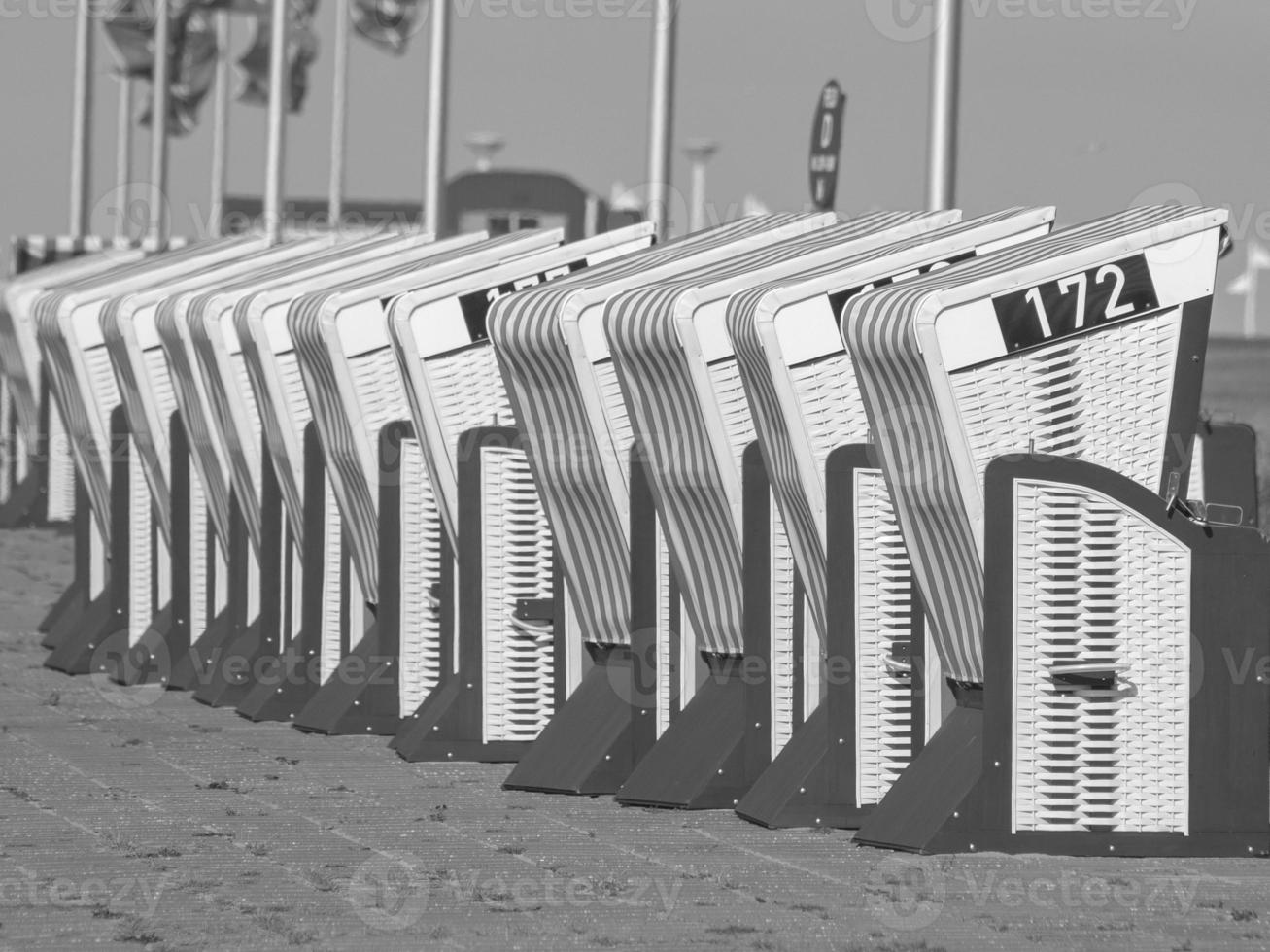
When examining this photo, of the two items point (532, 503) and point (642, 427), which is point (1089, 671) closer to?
point (642, 427)

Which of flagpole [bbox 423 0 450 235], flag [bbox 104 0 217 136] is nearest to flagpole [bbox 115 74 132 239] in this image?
flag [bbox 104 0 217 136]

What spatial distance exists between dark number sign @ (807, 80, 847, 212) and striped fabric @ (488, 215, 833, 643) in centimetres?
313

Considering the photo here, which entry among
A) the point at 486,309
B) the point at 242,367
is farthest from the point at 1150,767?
the point at 242,367

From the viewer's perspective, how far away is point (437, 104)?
2042cm

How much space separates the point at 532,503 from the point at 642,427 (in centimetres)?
126

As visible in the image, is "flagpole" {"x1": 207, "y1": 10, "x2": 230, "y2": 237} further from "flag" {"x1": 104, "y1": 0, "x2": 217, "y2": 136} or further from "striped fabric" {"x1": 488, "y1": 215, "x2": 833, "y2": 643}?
"striped fabric" {"x1": 488, "y1": 215, "x2": 833, "y2": 643}

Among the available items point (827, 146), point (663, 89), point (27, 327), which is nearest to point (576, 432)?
point (827, 146)

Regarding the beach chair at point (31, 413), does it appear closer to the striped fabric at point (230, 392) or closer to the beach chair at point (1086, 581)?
the striped fabric at point (230, 392)

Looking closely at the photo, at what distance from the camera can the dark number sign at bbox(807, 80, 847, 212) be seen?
1323 cm

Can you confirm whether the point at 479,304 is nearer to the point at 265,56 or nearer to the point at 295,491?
the point at 295,491

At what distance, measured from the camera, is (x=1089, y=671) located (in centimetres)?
818

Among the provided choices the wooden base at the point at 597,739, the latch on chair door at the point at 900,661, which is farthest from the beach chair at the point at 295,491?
the latch on chair door at the point at 900,661

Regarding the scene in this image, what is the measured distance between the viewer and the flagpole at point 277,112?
25.2 meters

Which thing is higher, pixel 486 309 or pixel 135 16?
pixel 135 16
